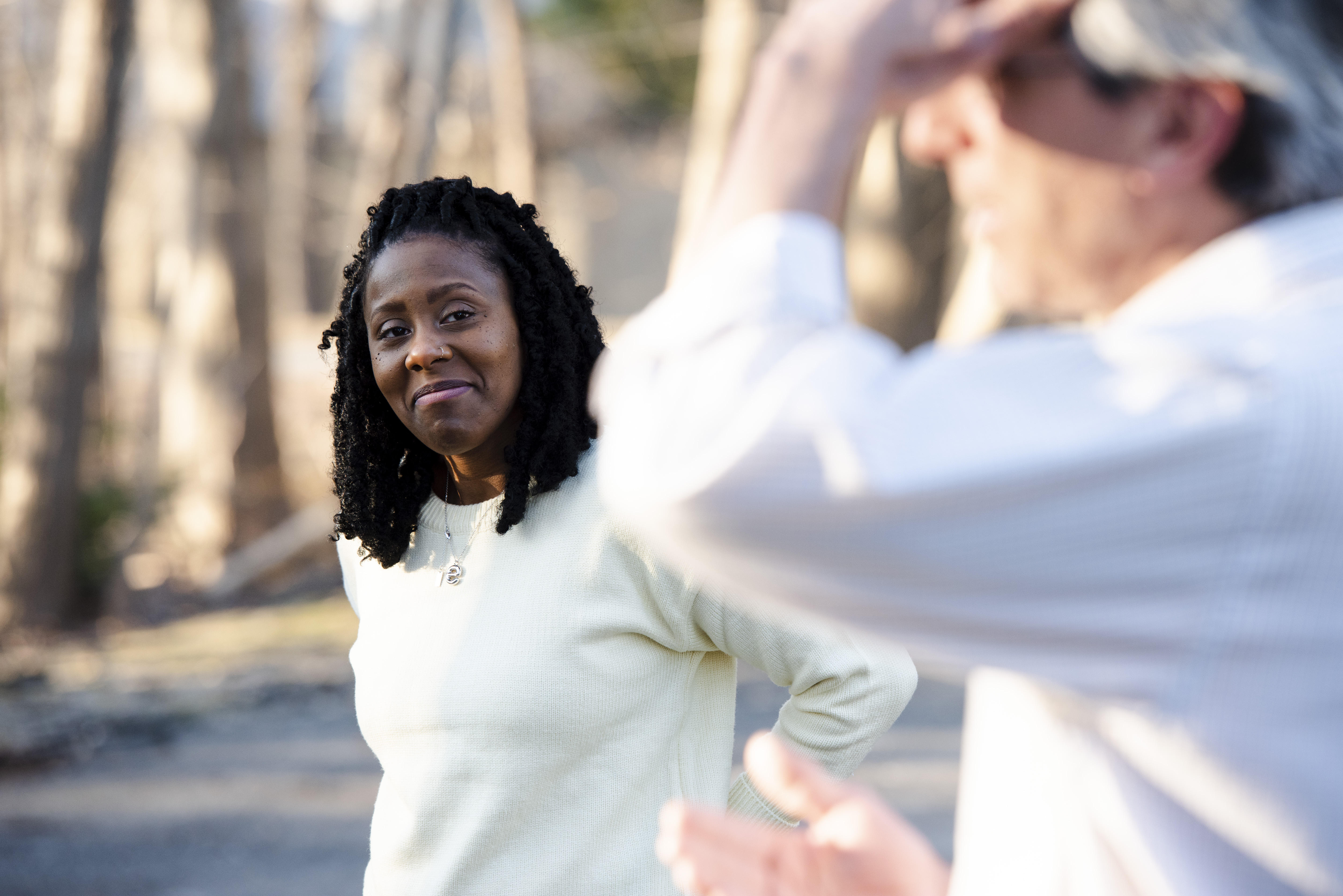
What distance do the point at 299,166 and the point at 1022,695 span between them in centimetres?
1814

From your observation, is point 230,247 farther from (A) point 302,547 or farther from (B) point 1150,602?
(B) point 1150,602

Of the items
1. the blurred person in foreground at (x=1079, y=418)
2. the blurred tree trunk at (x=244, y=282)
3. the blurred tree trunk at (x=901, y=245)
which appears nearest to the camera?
the blurred person in foreground at (x=1079, y=418)

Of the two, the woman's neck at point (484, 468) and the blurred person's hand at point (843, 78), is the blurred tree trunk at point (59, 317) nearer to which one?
the woman's neck at point (484, 468)

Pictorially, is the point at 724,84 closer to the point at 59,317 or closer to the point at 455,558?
the point at 59,317

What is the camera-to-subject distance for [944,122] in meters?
0.99

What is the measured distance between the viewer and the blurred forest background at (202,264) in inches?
317

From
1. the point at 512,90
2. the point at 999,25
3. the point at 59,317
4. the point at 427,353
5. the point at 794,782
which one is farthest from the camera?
the point at 512,90

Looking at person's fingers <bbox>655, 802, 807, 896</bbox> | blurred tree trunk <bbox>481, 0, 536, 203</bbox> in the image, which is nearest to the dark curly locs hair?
person's fingers <bbox>655, 802, 807, 896</bbox>

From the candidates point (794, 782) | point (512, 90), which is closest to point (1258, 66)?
point (794, 782)

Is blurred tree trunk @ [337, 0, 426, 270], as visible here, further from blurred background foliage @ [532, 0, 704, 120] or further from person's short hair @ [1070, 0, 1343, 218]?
person's short hair @ [1070, 0, 1343, 218]

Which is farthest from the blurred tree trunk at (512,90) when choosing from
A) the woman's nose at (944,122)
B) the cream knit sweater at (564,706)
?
the woman's nose at (944,122)

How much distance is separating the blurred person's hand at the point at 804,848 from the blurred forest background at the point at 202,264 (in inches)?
20.3

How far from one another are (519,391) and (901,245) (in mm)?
9070

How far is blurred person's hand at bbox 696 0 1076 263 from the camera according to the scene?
92 centimetres
